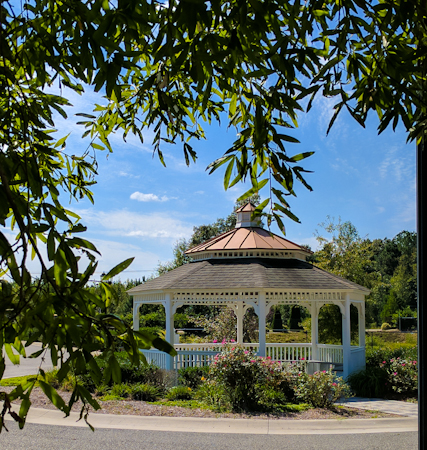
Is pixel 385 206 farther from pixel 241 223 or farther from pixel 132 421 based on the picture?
pixel 132 421

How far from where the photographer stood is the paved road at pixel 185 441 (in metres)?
7.12

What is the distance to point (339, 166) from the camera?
3591 cm

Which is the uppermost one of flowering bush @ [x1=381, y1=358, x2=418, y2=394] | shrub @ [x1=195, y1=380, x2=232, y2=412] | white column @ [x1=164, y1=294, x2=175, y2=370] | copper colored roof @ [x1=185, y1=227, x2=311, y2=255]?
copper colored roof @ [x1=185, y1=227, x2=311, y2=255]

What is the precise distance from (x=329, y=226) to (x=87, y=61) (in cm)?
2387

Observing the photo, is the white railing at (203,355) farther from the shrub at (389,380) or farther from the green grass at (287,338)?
the green grass at (287,338)

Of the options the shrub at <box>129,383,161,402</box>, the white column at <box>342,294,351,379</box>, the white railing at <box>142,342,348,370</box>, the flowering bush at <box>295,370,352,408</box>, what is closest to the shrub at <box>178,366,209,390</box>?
the white railing at <box>142,342,348,370</box>

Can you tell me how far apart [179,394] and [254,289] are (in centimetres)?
347

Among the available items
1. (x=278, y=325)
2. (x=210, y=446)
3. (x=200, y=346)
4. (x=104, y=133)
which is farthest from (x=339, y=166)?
(x=104, y=133)

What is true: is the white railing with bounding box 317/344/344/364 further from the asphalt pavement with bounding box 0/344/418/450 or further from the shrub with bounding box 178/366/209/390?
the asphalt pavement with bounding box 0/344/418/450

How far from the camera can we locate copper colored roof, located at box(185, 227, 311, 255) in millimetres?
14891

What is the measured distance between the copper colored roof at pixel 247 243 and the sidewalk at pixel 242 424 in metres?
6.74

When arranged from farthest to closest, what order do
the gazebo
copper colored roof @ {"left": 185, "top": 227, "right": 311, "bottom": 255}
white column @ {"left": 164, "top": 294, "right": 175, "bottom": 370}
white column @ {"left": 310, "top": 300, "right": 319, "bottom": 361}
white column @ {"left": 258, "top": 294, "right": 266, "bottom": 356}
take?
1. copper colored roof @ {"left": 185, "top": 227, "right": 311, "bottom": 255}
2. white column @ {"left": 310, "top": 300, "right": 319, "bottom": 361}
3. the gazebo
4. white column @ {"left": 258, "top": 294, "right": 266, "bottom": 356}
5. white column @ {"left": 164, "top": 294, "right": 175, "bottom": 370}

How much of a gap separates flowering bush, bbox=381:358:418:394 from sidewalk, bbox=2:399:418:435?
2.11 metres

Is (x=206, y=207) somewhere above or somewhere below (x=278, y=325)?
above
